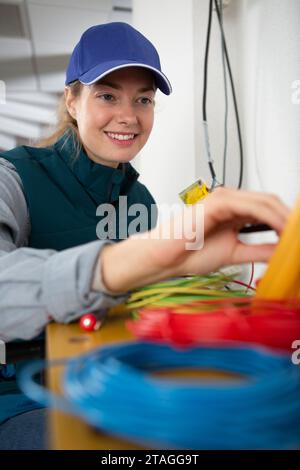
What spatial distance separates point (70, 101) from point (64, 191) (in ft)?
0.91

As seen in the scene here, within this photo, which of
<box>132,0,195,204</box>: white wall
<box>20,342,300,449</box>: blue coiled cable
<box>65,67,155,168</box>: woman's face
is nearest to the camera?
<box>20,342,300,449</box>: blue coiled cable

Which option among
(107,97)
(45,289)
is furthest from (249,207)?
(107,97)

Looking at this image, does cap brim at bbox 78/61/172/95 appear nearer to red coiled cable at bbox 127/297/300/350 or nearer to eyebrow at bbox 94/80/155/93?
eyebrow at bbox 94/80/155/93

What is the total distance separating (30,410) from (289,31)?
3.41 feet

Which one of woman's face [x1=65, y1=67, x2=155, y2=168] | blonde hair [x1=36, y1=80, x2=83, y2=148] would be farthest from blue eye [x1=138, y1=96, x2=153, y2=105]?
blonde hair [x1=36, y1=80, x2=83, y2=148]

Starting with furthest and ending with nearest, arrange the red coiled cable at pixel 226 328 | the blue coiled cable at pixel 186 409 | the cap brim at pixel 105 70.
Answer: the cap brim at pixel 105 70, the red coiled cable at pixel 226 328, the blue coiled cable at pixel 186 409

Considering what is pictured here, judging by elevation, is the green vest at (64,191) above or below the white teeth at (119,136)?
below

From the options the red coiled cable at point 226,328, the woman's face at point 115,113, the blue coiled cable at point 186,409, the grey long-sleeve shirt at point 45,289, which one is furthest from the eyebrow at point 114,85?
the blue coiled cable at point 186,409

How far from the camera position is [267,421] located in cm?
28

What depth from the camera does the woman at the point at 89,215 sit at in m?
0.51

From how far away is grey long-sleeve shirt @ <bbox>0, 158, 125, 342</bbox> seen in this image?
0.52 m

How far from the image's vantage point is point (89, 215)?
3.47ft

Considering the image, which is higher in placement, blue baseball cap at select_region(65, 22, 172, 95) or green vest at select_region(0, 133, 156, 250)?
blue baseball cap at select_region(65, 22, 172, 95)

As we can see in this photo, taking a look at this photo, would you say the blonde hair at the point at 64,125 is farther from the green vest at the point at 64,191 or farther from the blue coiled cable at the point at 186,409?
the blue coiled cable at the point at 186,409
